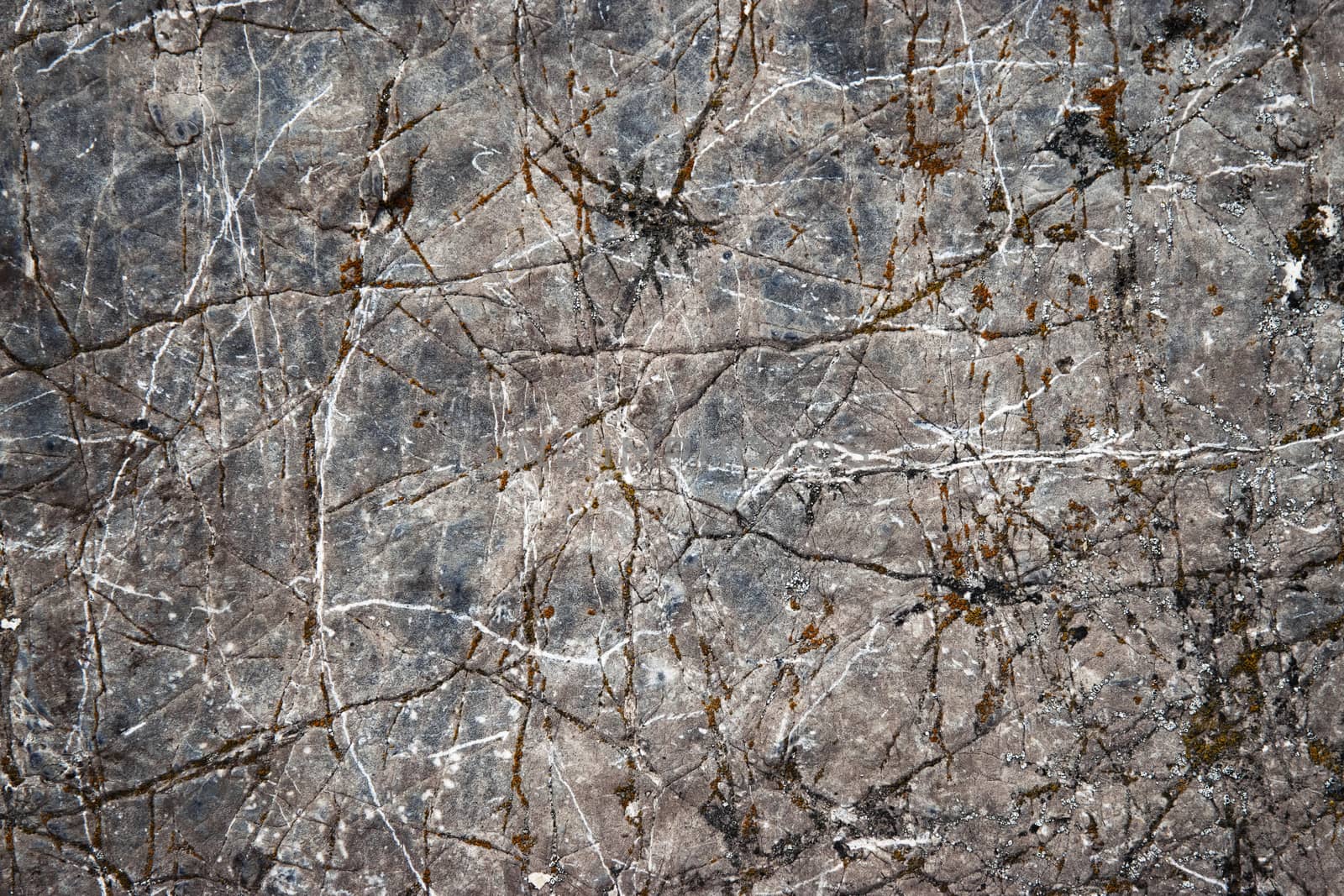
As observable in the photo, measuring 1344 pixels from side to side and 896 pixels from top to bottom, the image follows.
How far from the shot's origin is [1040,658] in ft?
11.4

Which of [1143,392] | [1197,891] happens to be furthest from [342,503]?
[1197,891]

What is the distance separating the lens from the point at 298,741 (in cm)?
343

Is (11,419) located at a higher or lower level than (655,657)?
higher

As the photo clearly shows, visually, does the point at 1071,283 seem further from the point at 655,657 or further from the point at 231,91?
the point at 231,91

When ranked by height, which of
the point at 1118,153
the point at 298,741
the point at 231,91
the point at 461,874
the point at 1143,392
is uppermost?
the point at 231,91

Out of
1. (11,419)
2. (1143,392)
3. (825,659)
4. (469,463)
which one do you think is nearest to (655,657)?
(825,659)

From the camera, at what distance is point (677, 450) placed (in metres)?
3.48

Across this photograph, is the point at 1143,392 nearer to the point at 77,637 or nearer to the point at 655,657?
the point at 655,657

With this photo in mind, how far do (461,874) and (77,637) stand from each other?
1.97 meters

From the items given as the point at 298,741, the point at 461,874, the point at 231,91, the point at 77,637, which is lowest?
the point at 461,874

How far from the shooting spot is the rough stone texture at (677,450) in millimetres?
3379

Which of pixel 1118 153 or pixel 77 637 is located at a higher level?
pixel 1118 153

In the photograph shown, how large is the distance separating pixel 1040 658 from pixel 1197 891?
1.29m

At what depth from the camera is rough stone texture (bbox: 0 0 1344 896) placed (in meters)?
3.38
